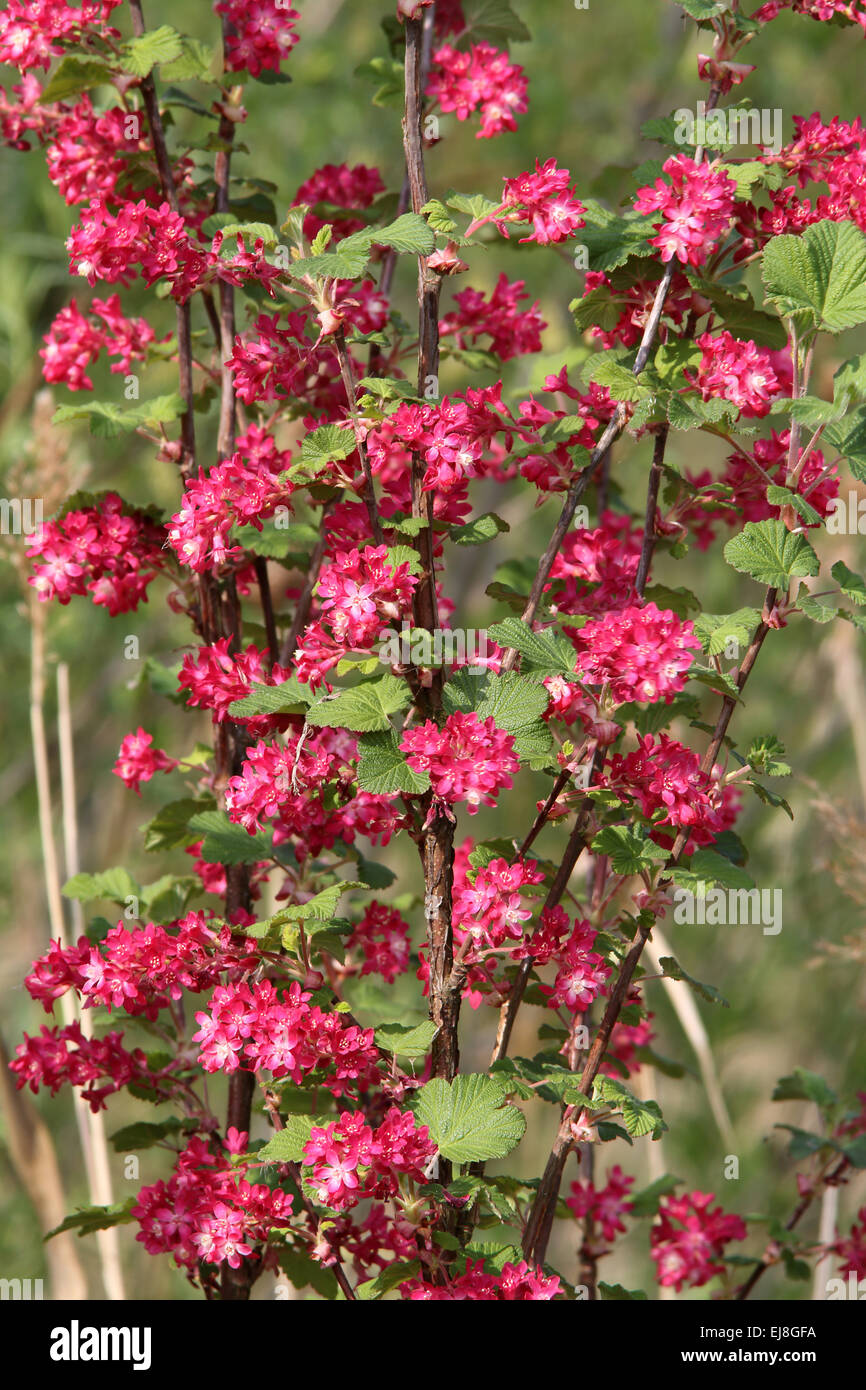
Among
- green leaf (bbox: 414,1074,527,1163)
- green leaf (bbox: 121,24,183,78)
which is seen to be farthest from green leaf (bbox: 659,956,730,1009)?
green leaf (bbox: 121,24,183,78)

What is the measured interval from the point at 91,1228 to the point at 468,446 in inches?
39.6

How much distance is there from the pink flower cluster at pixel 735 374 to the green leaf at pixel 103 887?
0.92 metres

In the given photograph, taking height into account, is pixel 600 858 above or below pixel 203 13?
below

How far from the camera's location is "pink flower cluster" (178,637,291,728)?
137cm

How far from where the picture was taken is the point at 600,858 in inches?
66.0

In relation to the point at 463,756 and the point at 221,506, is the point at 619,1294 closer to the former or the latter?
Result: the point at 463,756

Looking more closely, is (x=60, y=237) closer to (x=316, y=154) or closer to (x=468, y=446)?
(x=316, y=154)

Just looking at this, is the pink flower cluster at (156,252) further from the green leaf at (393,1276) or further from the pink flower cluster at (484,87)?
the green leaf at (393,1276)

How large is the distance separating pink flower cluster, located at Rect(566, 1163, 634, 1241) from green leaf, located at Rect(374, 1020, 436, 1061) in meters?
0.54

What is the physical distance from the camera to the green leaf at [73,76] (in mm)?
1439
